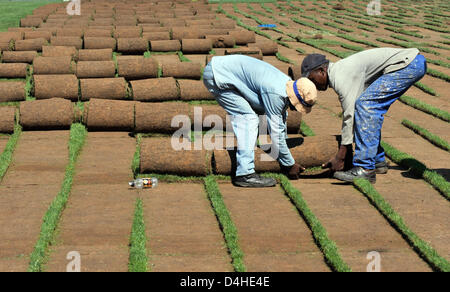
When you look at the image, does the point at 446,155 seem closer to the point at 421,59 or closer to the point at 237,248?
the point at 421,59

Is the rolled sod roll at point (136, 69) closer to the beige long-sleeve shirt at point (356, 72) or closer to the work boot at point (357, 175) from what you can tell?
the beige long-sleeve shirt at point (356, 72)

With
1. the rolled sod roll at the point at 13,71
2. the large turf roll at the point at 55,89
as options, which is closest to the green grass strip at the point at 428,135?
the large turf roll at the point at 55,89

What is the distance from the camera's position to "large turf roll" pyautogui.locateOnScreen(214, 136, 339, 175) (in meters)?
7.22

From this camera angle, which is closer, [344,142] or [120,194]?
[120,194]

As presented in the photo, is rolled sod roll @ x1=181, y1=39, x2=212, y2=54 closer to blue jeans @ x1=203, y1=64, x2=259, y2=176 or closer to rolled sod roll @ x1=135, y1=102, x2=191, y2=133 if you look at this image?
rolled sod roll @ x1=135, y1=102, x2=191, y2=133

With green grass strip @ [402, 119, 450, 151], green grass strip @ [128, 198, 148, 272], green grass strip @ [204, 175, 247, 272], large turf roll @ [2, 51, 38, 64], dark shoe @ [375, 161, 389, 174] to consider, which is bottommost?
green grass strip @ [128, 198, 148, 272]

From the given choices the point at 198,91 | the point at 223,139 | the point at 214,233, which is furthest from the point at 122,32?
the point at 214,233

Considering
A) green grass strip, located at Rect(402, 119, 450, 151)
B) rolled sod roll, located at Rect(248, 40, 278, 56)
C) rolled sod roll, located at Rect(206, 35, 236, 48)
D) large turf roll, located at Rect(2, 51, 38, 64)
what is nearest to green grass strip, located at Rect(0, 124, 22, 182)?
large turf roll, located at Rect(2, 51, 38, 64)

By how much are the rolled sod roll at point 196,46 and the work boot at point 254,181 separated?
27.3 feet

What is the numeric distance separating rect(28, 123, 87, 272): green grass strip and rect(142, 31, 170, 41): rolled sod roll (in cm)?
753

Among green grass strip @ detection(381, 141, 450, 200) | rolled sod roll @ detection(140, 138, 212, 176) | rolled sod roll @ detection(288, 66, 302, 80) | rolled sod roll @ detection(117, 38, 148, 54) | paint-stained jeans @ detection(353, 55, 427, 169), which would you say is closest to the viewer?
green grass strip @ detection(381, 141, 450, 200)

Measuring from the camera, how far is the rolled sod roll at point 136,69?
11664 millimetres

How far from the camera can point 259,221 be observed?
6.06 metres

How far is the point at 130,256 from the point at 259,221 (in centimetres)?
139
